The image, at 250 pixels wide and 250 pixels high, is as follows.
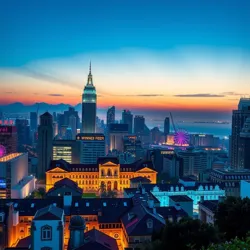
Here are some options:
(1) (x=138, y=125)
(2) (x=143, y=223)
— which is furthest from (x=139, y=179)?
(1) (x=138, y=125)

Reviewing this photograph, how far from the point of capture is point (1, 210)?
21.0 meters

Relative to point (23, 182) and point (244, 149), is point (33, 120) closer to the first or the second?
point (244, 149)

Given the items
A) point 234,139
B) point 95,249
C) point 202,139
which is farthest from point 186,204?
point 202,139

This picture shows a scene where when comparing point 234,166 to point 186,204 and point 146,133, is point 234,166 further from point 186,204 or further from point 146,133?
point 146,133

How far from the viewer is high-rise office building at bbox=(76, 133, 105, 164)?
7575 cm

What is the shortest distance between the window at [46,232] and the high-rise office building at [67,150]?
56125 millimetres

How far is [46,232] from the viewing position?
1780 centimetres

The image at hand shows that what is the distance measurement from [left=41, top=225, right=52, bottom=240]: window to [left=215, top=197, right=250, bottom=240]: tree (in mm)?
7706

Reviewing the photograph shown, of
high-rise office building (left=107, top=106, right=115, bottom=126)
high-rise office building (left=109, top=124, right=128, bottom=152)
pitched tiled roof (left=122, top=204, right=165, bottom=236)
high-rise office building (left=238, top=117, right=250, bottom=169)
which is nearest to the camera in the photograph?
pitched tiled roof (left=122, top=204, right=165, bottom=236)

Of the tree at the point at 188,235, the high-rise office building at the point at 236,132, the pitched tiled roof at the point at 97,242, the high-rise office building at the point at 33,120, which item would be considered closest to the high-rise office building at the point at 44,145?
the high-rise office building at the point at 236,132

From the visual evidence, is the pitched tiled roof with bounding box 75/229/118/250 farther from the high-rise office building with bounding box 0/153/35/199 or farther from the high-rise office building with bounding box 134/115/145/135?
the high-rise office building with bounding box 134/115/145/135

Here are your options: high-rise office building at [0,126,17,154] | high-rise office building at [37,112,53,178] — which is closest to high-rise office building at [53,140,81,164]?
high-rise office building at [37,112,53,178]

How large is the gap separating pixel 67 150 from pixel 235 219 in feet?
198

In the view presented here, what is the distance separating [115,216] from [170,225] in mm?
11092
